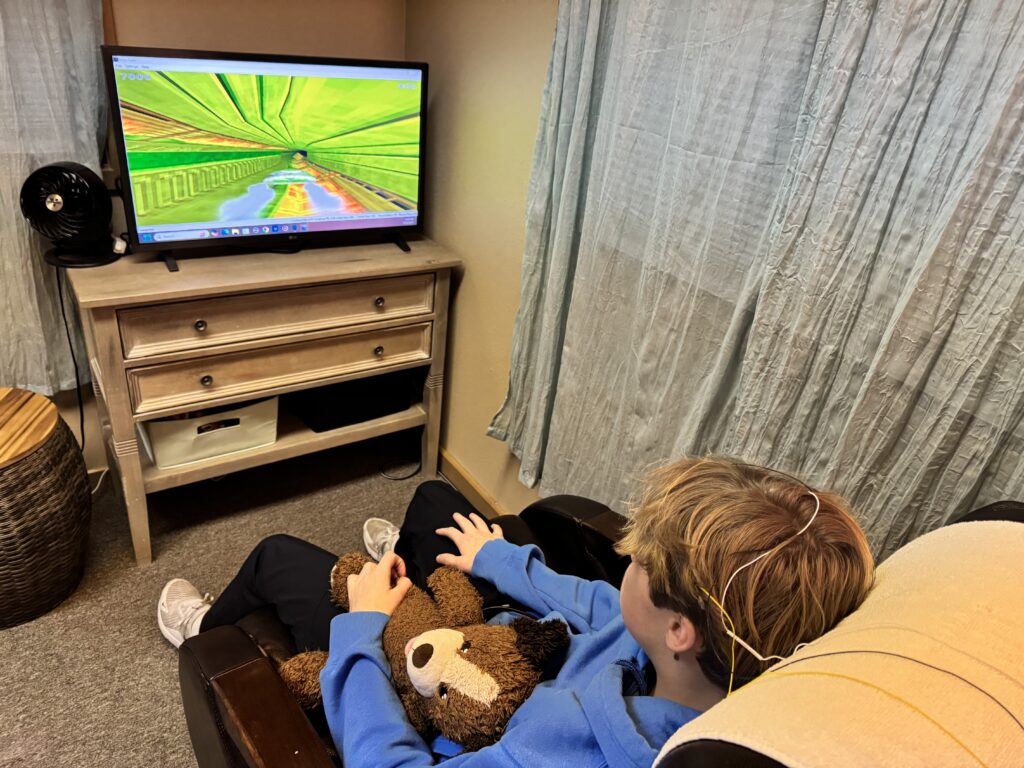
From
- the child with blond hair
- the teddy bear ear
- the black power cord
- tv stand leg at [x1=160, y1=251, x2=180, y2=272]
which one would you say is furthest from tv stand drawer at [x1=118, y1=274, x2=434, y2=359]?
the teddy bear ear

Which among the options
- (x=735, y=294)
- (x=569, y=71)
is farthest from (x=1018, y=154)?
(x=569, y=71)

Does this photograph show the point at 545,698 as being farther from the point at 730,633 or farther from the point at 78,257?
the point at 78,257

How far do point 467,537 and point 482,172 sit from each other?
104 cm

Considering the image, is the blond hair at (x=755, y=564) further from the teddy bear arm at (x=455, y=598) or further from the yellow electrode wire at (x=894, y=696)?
the teddy bear arm at (x=455, y=598)

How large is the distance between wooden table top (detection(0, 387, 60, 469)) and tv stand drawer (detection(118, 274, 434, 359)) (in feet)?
0.87

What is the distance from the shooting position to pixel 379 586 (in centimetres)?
111

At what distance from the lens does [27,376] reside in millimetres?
1756

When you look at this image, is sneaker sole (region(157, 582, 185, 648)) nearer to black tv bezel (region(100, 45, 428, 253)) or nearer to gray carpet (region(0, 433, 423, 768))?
gray carpet (region(0, 433, 423, 768))

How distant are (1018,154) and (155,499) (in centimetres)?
223

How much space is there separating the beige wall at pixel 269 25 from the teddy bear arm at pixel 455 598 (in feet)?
5.09

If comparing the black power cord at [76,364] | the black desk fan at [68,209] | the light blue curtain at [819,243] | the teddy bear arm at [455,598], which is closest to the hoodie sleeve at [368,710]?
the teddy bear arm at [455,598]

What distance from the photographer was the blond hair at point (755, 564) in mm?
665

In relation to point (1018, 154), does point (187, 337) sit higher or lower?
lower

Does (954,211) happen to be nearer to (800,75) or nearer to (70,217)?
(800,75)
